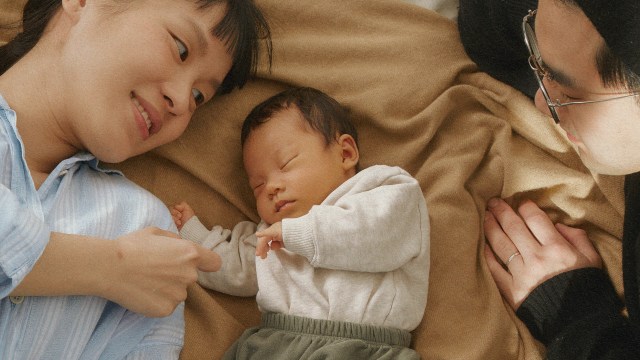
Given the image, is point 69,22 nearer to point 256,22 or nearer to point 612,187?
point 256,22

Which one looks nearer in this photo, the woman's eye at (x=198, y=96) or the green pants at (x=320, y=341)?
the green pants at (x=320, y=341)

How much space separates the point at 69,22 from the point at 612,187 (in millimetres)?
1176

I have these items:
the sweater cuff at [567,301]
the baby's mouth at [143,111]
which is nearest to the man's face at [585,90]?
the sweater cuff at [567,301]

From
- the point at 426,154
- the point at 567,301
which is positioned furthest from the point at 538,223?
the point at 426,154

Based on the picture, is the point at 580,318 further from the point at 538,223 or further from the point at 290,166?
the point at 290,166

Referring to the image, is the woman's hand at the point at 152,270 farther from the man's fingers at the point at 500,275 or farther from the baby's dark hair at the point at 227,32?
the man's fingers at the point at 500,275

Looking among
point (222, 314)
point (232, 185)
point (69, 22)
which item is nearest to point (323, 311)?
point (222, 314)

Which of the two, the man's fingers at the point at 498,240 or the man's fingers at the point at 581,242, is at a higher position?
the man's fingers at the point at 581,242

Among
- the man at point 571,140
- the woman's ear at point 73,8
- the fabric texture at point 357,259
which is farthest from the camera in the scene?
the woman's ear at point 73,8

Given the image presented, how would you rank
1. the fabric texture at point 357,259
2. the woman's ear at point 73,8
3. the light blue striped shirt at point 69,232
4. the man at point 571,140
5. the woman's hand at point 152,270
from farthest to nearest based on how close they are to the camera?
the woman's ear at point 73,8 < the fabric texture at point 357,259 < the woman's hand at point 152,270 < the light blue striped shirt at point 69,232 < the man at point 571,140

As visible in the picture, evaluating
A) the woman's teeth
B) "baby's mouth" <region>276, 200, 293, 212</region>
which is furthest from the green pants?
the woman's teeth

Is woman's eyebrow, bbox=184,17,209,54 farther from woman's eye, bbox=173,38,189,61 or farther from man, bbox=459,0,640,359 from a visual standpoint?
man, bbox=459,0,640,359

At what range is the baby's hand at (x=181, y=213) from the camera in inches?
60.9

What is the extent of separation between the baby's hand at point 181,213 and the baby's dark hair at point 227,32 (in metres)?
0.29
